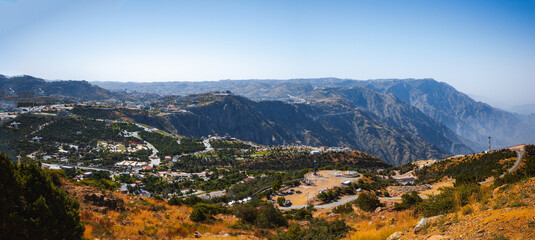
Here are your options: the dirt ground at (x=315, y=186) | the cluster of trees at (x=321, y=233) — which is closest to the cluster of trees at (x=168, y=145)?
the dirt ground at (x=315, y=186)

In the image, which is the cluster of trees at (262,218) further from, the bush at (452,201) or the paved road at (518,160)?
the paved road at (518,160)

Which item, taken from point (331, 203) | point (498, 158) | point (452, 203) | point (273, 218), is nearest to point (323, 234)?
point (452, 203)

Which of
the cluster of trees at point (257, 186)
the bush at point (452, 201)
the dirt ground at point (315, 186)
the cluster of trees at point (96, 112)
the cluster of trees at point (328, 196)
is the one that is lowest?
the cluster of trees at point (257, 186)

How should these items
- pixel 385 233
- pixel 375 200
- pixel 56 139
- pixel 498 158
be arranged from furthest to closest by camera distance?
pixel 56 139, pixel 498 158, pixel 375 200, pixel 385 233

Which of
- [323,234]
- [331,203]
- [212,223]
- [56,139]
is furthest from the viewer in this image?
[56,139]

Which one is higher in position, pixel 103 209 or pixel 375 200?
pixel 103 209

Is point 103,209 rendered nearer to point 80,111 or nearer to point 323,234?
point 323,234

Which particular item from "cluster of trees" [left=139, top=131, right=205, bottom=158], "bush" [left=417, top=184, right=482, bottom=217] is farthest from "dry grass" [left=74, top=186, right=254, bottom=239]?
"cluster of trees" [left=139, top=131, right=205, bottom=158]

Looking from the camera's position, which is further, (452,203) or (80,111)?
(80,111)
